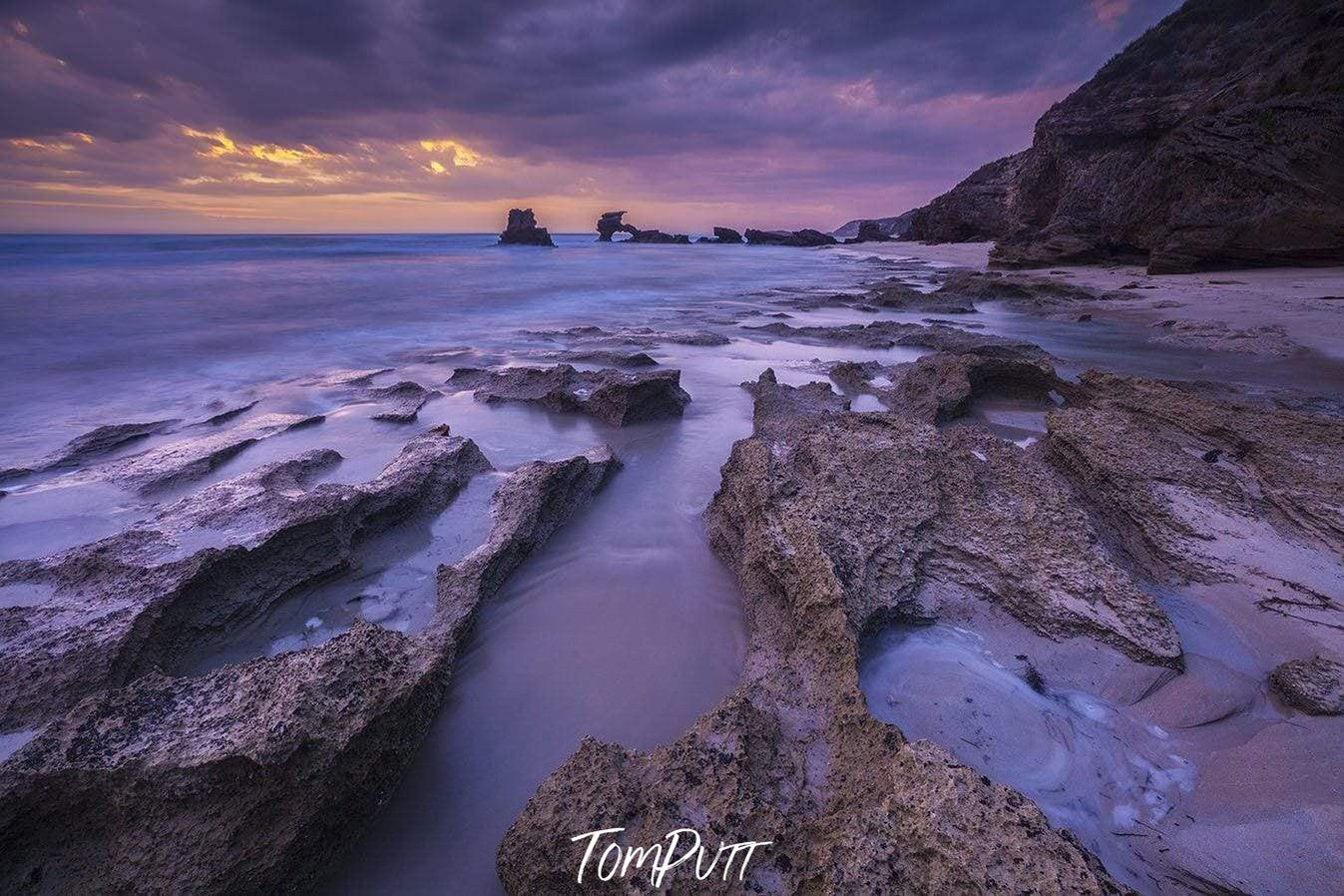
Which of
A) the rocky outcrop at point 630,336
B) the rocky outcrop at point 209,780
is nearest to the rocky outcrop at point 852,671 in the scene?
the rocky outcrop at point 209,780

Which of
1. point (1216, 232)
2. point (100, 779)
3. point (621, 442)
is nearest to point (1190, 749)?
point (100, 779)

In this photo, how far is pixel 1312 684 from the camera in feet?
6.58

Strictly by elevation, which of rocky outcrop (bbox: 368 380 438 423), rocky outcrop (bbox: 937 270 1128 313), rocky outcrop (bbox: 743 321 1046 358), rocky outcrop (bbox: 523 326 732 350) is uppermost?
rocky outcrop (bbox: 937 270 1128 313)

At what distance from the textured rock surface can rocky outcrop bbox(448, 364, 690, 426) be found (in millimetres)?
2148

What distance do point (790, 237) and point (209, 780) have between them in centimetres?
8838

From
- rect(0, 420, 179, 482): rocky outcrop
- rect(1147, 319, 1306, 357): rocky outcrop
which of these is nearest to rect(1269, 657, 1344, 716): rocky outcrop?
rect(1147, 319, 1306, 357): rocky outcrop

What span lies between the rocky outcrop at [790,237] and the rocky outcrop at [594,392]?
75.7 meters

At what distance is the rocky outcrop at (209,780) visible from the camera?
1.73 metres

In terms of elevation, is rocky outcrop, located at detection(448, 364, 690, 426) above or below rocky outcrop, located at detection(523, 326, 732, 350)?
below

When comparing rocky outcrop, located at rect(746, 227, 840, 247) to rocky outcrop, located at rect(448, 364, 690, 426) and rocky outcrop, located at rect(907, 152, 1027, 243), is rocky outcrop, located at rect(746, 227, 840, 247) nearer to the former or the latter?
rocky outcrop, located at rect(907, 152, 1027, 243)

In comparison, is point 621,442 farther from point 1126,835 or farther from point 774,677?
point 1126,835

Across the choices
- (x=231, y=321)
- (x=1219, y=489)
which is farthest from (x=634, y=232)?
(x=1219, y=489)

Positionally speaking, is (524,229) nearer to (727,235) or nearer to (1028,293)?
(727,235)

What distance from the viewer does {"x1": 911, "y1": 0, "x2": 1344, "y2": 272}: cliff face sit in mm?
12414
